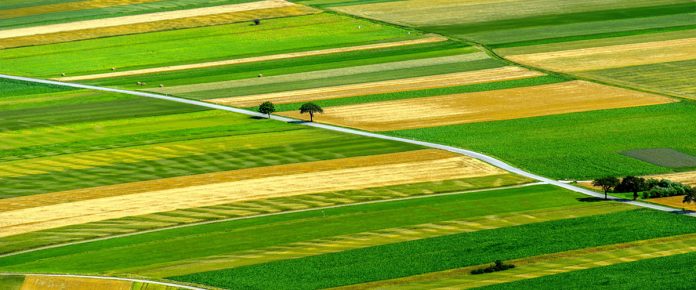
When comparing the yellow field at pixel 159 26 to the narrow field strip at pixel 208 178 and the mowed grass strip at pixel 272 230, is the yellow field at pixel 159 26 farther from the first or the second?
the mowed grass strip at pixel 272 230

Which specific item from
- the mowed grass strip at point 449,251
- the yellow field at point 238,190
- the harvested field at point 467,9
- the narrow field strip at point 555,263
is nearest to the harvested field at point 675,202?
the mowed grass strip at point 449,251

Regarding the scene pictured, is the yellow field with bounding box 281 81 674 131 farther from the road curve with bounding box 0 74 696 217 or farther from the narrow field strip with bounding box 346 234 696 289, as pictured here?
the narrow field strip with bounding box 346 234 696 289

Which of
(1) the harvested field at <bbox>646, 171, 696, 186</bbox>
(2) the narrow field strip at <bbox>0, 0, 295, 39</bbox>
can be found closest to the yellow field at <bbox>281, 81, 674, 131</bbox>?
(1) the harvested field at <bbox>646, 171, 696, 186</bbox>

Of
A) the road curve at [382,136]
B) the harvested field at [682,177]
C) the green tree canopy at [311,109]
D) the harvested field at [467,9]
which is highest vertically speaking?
the harvested field at [467,9]

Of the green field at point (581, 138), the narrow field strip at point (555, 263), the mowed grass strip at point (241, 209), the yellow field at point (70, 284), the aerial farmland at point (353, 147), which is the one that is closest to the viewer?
the narrow field strip at point (555, 263)

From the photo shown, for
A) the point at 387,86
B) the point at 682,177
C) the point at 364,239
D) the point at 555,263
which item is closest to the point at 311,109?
the point at 387,86

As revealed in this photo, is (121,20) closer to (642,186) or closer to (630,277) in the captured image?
(642,186)
